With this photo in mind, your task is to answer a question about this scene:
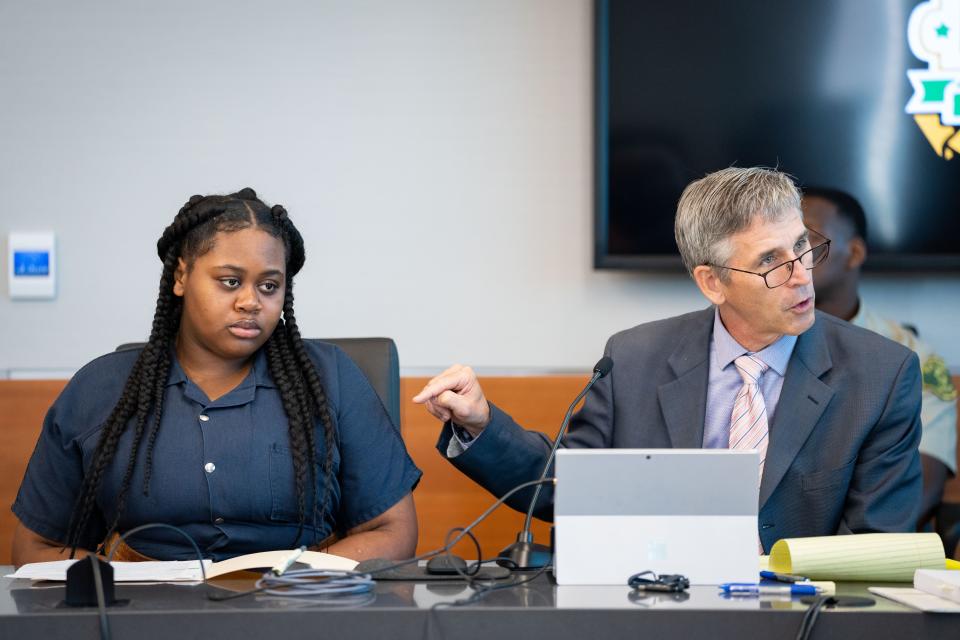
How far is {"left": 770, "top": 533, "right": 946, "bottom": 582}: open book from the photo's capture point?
1462 mm

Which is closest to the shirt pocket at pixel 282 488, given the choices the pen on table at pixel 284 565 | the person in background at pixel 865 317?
the pen on table at pixel 284 565

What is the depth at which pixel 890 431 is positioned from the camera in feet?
6.31

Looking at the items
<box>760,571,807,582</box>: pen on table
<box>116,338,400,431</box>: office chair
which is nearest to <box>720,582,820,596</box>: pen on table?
<box>760,571,807,582</box>: pen on table

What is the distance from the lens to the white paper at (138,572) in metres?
1.47

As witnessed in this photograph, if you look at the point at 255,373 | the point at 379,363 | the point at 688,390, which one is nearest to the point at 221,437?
the point at 255,373

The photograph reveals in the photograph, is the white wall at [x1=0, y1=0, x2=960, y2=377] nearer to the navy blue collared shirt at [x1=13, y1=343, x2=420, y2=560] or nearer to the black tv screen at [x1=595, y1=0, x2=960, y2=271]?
the black tv screen at [x1=595, y1=0, x2=960, y2=271]

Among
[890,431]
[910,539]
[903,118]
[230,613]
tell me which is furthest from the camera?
[903,118]

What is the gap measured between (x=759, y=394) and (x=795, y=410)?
0.26 feet

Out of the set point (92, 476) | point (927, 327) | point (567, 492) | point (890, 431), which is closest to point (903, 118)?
point (927, 327)

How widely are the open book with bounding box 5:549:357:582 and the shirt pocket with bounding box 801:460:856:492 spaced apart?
2.75 feet

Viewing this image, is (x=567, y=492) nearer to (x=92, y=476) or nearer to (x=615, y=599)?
(x=615, y=599)

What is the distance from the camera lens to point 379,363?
2.28 meters

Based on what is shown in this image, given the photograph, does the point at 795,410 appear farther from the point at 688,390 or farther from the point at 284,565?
the point at 284,565

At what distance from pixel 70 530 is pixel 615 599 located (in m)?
1.14
